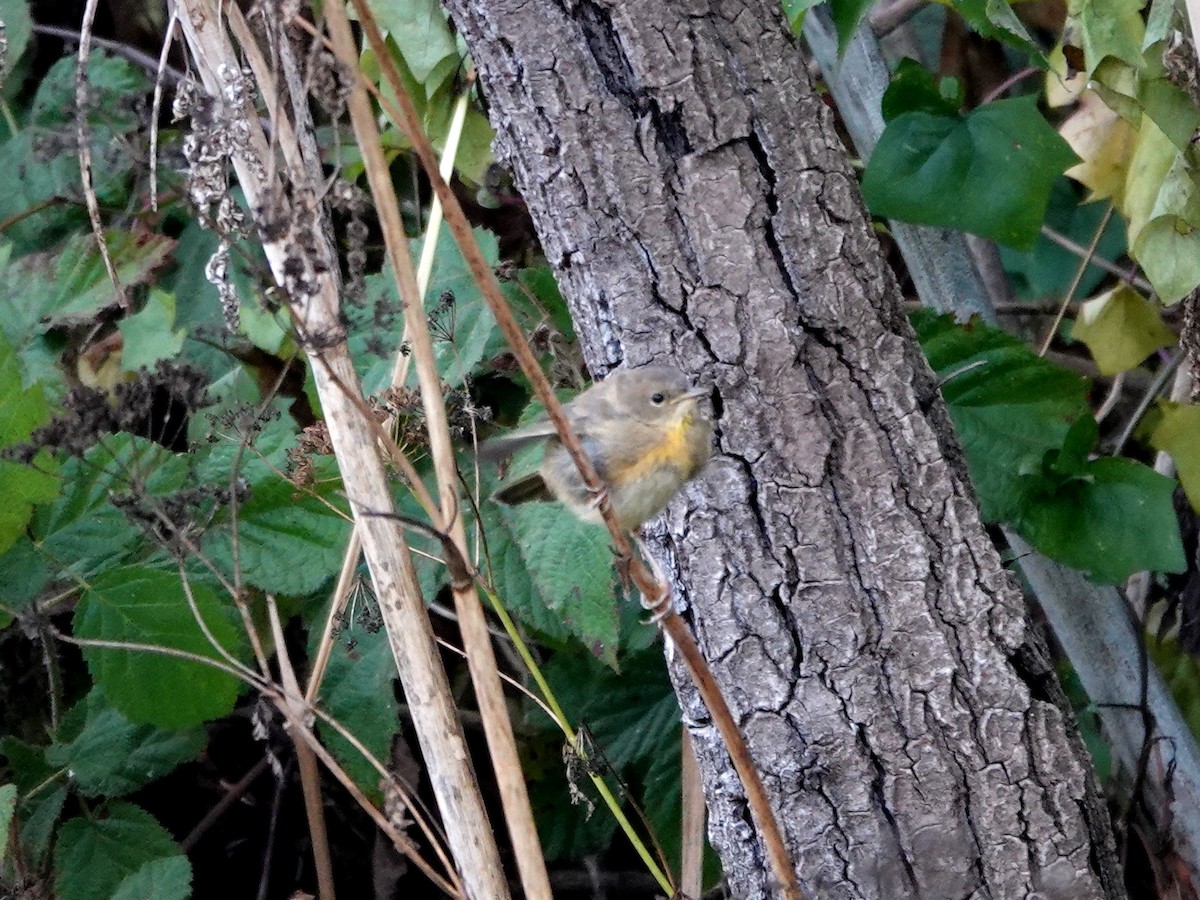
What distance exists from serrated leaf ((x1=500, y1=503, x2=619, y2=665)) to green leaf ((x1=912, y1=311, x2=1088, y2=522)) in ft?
2.47

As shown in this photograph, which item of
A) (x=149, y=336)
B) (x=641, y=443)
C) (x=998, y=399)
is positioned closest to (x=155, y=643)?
(x=149, y=336)

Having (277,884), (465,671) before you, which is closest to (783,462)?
(465,671)

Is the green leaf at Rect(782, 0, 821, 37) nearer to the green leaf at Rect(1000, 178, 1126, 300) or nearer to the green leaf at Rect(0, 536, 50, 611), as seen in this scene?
the green leaf at Rect(0, 536, 50, 611)

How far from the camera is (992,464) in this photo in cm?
238

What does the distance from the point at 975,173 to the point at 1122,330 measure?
2.16 ft

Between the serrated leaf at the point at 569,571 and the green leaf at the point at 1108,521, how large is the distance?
79 centimetres

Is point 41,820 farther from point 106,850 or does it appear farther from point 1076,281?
point 1076,281

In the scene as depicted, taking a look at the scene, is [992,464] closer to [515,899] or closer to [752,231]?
[752,231]

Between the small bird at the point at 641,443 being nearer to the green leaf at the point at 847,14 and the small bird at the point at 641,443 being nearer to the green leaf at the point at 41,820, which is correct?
the green leaf at the point at 847,14

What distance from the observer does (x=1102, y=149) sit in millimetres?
2500

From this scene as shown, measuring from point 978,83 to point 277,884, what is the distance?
294 cm

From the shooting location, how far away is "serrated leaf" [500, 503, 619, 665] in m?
2.03

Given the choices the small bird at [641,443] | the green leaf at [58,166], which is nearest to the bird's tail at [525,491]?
the small bird at [641,443]

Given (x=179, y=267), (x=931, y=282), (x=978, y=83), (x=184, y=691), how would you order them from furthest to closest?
(x=978, y=83) < (x=179, y=267) < (x=931, y=282) < (x=184, y=691)
